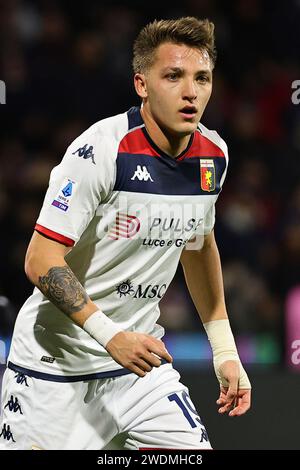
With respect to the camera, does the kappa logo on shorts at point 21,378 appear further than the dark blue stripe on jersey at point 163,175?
Yes

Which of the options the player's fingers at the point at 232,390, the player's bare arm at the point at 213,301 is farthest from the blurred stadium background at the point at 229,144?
the player's fingers at the point at 232,390

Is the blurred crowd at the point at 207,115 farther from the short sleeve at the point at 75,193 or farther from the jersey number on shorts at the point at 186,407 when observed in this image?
the short sleeve at the point at 75,193

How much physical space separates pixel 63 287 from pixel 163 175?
600mm

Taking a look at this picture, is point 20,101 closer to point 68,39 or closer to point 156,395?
point 68,39

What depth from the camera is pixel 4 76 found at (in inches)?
302

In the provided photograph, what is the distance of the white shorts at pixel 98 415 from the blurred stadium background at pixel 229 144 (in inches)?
68.2

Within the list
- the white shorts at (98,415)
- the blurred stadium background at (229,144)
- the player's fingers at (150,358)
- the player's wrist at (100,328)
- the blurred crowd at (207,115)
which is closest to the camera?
the player's fingers at (150,358)

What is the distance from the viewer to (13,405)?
11.1 ft

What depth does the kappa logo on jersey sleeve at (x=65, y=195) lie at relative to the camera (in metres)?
3.12

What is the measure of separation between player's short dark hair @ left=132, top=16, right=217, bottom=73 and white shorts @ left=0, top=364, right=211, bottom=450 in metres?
1.13

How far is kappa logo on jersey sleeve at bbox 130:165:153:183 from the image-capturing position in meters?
3.28

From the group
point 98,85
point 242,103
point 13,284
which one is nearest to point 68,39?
point 98,85

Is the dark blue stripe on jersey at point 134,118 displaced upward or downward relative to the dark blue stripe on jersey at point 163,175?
upward
